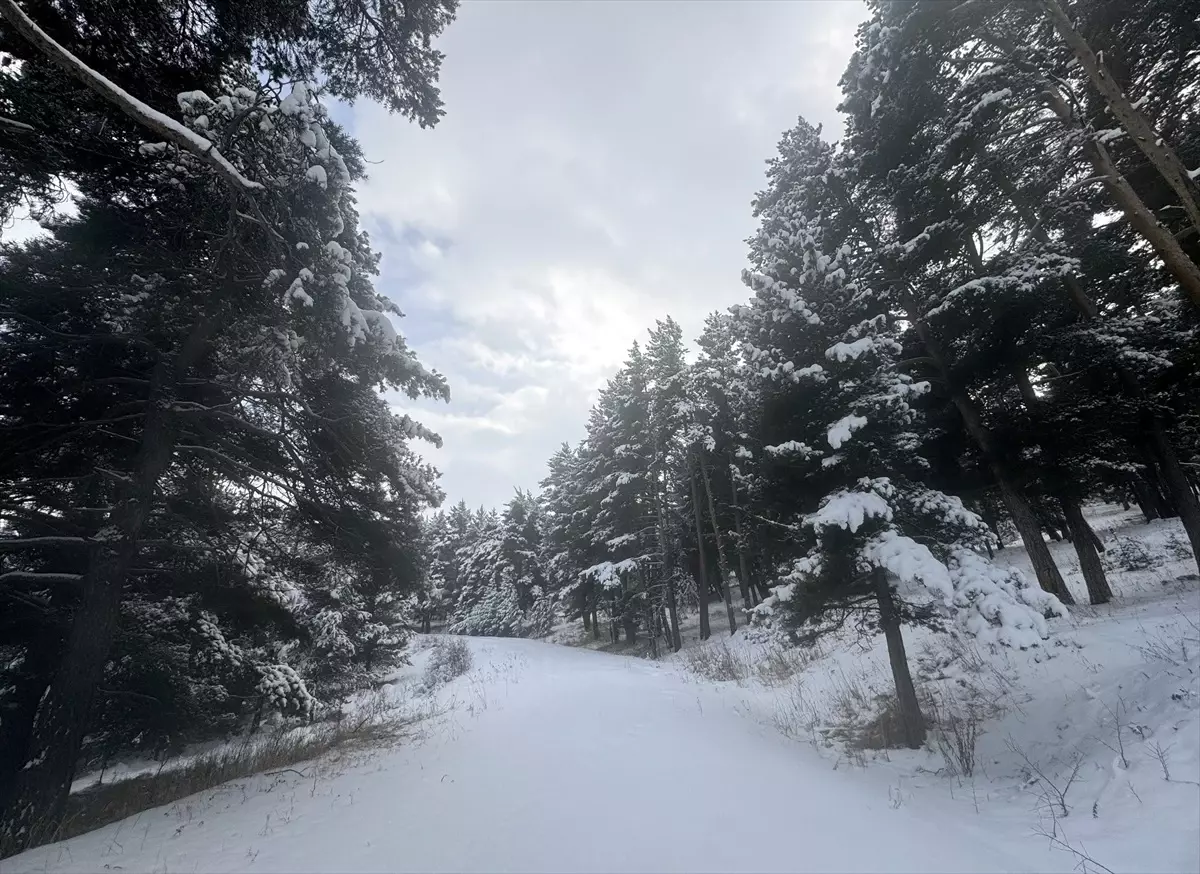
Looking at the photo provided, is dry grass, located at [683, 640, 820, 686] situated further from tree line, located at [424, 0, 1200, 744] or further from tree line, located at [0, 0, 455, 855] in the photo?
tree line, located at [0, 0, 455, 855]

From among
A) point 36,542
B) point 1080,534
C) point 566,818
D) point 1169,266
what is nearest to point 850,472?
point 1169,266

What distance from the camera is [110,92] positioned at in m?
3.69

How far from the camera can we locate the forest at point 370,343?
6199 mm

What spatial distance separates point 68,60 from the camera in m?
3.46

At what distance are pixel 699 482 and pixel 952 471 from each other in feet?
53.5

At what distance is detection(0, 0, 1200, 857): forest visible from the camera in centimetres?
620

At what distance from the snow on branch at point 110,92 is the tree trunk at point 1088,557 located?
639 inches

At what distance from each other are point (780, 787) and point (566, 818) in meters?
2.55

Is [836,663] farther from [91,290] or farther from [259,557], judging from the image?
[91,290]

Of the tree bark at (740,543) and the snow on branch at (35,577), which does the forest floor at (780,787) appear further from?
the tree bark at (740,543)

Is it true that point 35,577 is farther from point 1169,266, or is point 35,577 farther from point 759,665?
point 1169,266

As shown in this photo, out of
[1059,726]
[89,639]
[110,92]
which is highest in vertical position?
[110,92]

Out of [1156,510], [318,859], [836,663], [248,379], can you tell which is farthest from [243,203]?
[1156,510]

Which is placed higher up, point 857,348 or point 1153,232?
point 1153,232
